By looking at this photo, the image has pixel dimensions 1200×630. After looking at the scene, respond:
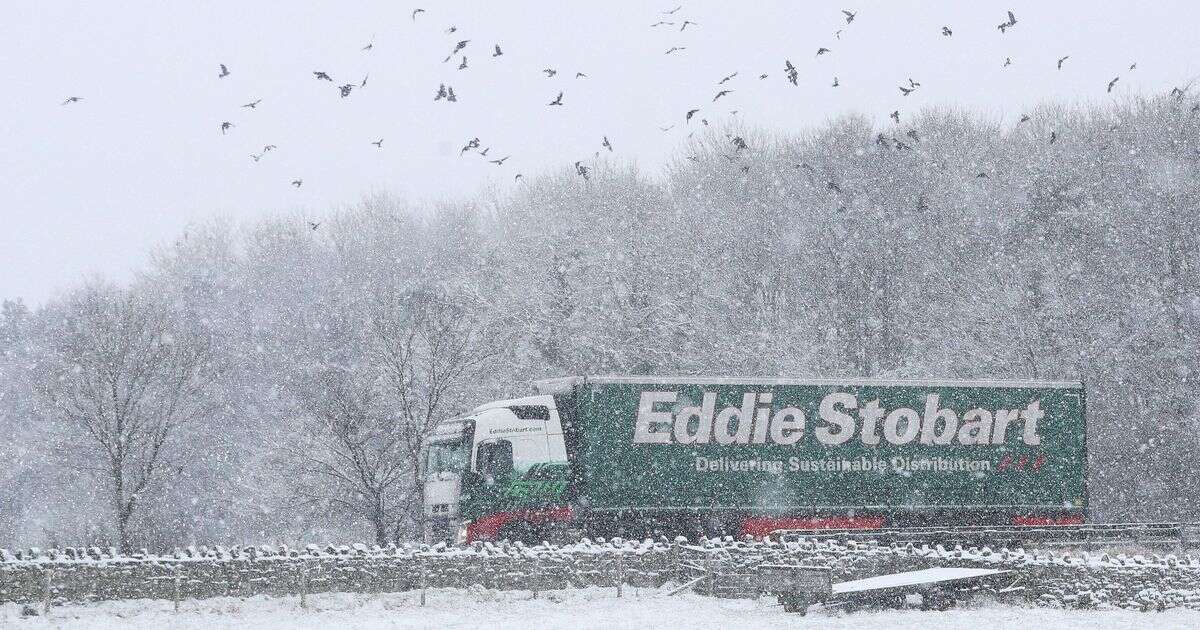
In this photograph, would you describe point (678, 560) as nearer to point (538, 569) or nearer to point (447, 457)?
point (538, 569)

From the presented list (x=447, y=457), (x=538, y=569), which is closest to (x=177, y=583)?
(x=538, y=569)

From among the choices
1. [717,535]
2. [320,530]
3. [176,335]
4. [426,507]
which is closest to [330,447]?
[320,530]

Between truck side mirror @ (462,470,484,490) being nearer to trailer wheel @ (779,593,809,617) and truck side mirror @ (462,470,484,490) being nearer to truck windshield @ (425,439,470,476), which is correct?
truck windshield @ (425,439,470,476)

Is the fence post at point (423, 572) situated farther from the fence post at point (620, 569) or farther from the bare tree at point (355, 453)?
the bare tree at point (355, 453)

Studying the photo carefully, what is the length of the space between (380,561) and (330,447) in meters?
21.3

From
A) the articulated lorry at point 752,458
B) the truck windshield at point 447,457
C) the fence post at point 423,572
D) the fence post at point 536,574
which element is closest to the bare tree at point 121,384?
the truck windshield at point 447,457

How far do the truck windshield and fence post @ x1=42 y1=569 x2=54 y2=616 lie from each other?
949cm

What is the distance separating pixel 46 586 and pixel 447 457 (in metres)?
10.1

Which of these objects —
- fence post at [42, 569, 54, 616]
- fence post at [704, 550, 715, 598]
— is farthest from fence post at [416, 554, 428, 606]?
fence post at [42, 569, 54, 616]

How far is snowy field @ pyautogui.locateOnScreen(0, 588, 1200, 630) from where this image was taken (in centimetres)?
1725

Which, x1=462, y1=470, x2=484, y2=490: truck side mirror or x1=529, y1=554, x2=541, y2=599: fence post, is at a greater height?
x1=462, y1=470, x2=484, y2=490: truck side mirror

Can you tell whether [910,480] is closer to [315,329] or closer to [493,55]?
[493,55]

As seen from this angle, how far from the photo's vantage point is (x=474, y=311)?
48.9 m

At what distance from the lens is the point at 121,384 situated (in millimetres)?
46938
